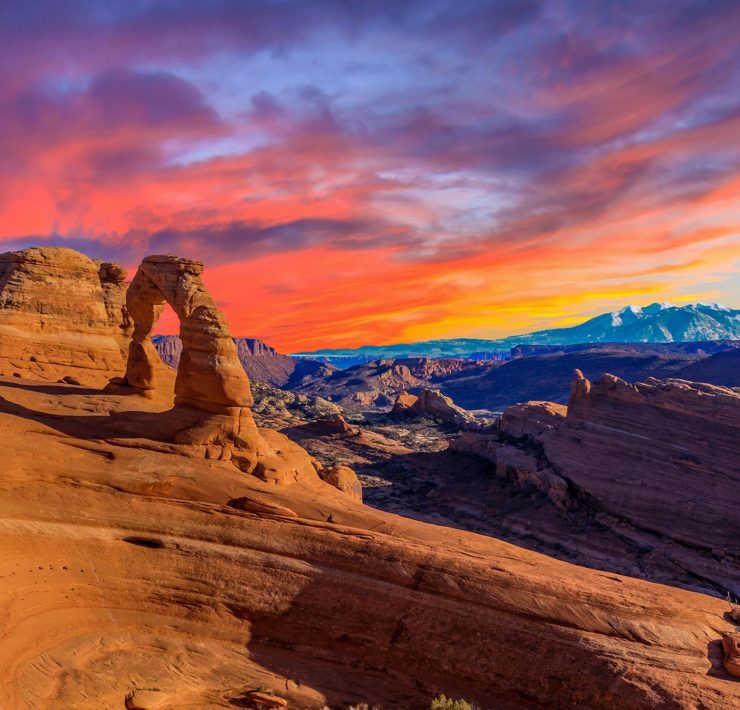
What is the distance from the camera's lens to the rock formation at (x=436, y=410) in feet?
302

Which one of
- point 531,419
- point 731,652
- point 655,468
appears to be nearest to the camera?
point 731,652

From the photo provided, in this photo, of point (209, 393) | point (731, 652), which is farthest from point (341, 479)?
point (731, 652)

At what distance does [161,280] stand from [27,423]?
6.13 metres

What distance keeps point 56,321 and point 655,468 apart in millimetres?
36818

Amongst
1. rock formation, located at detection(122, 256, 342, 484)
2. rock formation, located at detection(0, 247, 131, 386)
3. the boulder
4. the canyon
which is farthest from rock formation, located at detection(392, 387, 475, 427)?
the canyon

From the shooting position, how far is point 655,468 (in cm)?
3825

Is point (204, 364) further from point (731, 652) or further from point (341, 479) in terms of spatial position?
point (731, 652)

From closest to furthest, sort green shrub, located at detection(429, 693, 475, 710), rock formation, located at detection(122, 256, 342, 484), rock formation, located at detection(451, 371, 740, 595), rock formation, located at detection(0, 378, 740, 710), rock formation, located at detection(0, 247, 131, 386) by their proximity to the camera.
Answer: green shrub, located at detection(429, 693, 475, 710)
rock formation, located at detection(0, 378, 740, 710)
rock formation, located at detection(122, 256, 342, 484)
rock formation, located at detection(0, 247, 131, 386)
rock formation, located at detection(451, 371, 740, 595)

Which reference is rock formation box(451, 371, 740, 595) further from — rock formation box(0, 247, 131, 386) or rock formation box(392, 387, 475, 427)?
rock formation box(392, 387, 475, 427)

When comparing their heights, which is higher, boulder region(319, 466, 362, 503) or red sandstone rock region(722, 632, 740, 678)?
boulder region(319, 466, 362, 503)

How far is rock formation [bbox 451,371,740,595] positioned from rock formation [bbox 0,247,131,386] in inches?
Answer: 1216

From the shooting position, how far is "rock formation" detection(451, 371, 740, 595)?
3319 centimetres

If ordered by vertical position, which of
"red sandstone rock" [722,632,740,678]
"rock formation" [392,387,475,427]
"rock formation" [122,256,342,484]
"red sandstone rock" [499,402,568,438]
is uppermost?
"rock formation" [122,256,342,484]

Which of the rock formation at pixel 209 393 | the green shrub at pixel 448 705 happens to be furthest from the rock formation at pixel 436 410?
the green shrub at pixel 448 705
